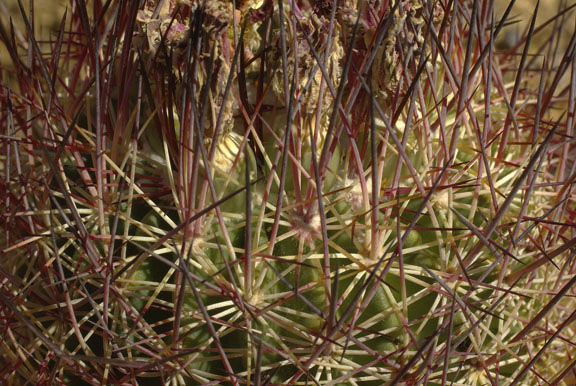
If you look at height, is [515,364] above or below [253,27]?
below

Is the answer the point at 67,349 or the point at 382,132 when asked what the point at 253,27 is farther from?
the point at 67,349

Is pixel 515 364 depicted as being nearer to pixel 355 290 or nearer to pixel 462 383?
pixel 462 383

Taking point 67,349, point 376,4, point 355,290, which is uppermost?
point 376,4

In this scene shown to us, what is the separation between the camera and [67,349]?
67 cm

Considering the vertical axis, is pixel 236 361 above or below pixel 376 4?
below

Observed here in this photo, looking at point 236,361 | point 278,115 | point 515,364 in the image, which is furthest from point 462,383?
point 278,115

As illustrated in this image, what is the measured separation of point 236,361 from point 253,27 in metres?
0.35

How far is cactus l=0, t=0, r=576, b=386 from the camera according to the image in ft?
1.88

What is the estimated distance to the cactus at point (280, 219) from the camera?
0.57m

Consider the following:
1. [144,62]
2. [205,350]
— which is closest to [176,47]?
[144,62]

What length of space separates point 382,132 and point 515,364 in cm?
30

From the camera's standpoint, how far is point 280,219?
0.63 m

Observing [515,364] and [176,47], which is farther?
[515,364]

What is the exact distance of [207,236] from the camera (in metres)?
0.60
